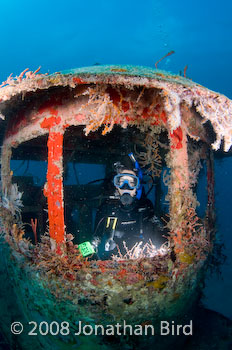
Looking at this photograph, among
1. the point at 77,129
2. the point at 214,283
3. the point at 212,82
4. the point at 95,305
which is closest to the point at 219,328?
the point at 95,305

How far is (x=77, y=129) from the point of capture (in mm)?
4566

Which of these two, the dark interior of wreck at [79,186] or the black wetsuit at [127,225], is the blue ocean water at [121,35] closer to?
the dark interior of wreck at [79,186]

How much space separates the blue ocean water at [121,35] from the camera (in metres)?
84.2

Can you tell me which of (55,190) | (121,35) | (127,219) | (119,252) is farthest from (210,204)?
(121,35)

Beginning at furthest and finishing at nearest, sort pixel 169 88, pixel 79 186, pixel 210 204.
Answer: pixel 79 186 → pixel 210 204 → pixel 169 88

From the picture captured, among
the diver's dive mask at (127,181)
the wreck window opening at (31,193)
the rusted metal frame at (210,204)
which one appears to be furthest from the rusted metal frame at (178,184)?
the wreck window opening at (31,193)

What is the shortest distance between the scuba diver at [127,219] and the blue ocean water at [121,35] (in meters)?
82.7

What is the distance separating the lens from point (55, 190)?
9.34ft

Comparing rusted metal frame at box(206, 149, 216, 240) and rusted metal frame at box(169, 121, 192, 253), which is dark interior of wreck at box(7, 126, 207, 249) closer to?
rusted metal frame at box(206, 149, 216, 240)

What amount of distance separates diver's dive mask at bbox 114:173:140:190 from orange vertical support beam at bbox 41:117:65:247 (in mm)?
1735

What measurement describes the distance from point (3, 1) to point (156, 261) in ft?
411

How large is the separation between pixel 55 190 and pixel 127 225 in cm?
197

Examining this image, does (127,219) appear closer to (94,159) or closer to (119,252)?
(119,252)

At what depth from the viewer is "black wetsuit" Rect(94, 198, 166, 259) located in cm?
415
